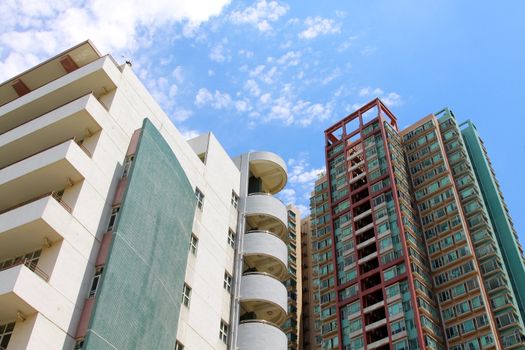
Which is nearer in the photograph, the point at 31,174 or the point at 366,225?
the point at 31,174

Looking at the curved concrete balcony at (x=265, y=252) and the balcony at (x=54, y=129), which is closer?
the balcony at (x=54, y=129)

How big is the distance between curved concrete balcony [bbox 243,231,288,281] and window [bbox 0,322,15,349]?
48.3 ft

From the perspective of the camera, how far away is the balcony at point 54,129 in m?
26.5

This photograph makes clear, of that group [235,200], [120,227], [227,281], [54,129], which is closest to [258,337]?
[227,281]

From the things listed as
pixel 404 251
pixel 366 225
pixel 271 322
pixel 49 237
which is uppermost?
pixel 366 225

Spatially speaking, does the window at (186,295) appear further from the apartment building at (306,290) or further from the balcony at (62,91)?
the apartment building at (306,290)

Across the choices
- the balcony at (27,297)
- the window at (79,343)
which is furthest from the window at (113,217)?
the window at (79,343)

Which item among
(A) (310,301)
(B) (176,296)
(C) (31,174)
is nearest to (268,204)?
(B) (176,296)

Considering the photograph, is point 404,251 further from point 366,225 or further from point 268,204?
point 268,204

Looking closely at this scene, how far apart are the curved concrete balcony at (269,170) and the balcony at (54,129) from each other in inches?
513

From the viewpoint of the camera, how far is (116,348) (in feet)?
68.8

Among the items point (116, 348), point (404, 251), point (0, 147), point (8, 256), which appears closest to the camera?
point (116, 348)

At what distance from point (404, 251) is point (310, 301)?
851 inches

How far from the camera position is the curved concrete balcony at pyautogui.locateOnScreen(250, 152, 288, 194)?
125ft
